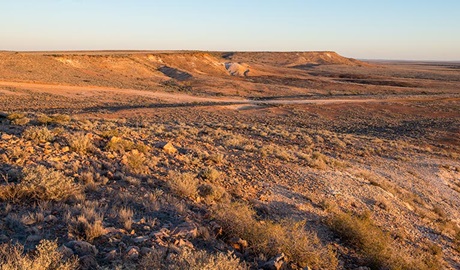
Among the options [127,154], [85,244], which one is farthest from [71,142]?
[85,244]

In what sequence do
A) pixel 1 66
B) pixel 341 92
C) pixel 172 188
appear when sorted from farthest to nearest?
1. pixel 341 92
2. pixel 1 66
3. pixel 172 188

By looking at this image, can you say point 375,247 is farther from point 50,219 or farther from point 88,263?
point 50,219

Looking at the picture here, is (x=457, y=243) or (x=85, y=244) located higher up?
(x=85, y=244)

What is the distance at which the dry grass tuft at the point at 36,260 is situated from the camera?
357 cm

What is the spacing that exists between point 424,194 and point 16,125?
12.7 metres

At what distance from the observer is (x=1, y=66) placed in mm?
49656

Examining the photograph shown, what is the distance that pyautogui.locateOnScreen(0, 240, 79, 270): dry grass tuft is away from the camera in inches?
141

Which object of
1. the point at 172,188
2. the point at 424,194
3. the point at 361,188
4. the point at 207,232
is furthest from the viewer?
the point at 424,194

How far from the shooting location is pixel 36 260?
3723 millimetres

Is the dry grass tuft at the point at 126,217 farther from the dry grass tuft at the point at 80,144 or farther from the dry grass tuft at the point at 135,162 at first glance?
the dry grass tuft at the point at 80,144

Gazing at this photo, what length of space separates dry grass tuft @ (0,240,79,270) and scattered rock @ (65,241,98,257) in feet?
0.71

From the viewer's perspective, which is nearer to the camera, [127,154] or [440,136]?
[127,154]

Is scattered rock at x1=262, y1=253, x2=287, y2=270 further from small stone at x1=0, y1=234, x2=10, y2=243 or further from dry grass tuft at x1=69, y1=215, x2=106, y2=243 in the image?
small stone at x1=0, y1=234, x2=10, y2=243

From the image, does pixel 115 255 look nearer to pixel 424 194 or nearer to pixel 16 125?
pixel 16 125
